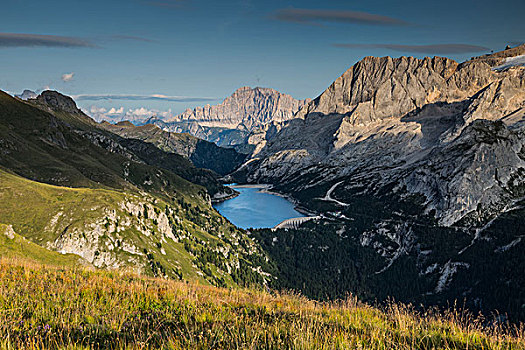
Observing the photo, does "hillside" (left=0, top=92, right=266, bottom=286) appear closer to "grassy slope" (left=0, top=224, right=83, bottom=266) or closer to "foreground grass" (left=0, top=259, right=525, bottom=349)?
"grassy slope" (left=0, top=224, right=83, bottom=266)

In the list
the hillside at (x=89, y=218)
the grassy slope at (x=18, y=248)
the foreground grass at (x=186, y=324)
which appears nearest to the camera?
the foreground grass at (x=186, y=324)

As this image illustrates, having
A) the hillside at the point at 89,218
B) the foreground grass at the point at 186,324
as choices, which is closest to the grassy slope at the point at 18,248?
the hillside at the point at 89,218

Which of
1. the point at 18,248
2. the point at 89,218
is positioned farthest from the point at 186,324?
the point at 89,218

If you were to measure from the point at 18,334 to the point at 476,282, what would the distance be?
495ft

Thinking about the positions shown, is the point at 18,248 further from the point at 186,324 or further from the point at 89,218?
the point at 186,324

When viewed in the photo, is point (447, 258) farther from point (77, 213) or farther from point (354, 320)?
point (354, 320)

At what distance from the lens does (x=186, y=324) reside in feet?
27.5

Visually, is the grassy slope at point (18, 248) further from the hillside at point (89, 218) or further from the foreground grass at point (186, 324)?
the foreground grass at point (186, 324)

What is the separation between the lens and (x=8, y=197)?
79.5 meters

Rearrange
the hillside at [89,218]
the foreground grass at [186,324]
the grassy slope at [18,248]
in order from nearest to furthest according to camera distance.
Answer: the foreground grass at [186,324] → the grassy slope at [18,248] → the hillside at [89,218]

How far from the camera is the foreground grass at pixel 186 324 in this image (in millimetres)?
6582

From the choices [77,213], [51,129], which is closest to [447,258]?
[77,213]

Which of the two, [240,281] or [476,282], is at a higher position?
[476,282]

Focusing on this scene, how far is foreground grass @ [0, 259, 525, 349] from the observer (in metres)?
6.58
